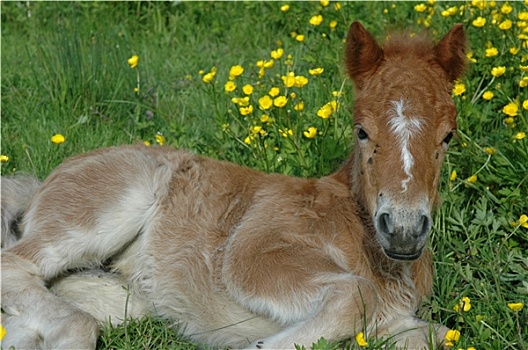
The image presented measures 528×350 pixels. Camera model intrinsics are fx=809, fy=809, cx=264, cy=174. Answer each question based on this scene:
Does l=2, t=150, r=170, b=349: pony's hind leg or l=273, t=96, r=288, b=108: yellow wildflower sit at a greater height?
l=273, t=96, r=288, b=108: yellow wildflower

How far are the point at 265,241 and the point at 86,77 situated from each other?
3074mm

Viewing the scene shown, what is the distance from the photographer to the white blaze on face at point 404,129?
3.97 metres

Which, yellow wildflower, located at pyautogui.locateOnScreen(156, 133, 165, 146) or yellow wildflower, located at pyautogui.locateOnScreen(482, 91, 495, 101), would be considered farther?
yellow wildflower, located at pyautogui.locateOnScreen(156, 133, 165, 146)

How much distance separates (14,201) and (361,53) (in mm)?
2478

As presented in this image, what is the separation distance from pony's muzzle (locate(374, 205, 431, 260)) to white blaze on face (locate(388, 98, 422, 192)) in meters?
0.18

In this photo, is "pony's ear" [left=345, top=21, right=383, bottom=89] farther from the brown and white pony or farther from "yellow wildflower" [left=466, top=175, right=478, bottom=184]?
"yellow wildflower" [left=466, top=175, right=478, bottom=184]

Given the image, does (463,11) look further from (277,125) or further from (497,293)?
(497,293)

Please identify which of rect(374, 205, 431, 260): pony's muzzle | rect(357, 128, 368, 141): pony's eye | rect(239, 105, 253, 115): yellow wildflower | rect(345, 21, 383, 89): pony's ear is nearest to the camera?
rect(374, 205, 431, 260): pony's muzzle

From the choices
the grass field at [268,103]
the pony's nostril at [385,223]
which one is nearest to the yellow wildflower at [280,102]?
the grass field at [268,103]

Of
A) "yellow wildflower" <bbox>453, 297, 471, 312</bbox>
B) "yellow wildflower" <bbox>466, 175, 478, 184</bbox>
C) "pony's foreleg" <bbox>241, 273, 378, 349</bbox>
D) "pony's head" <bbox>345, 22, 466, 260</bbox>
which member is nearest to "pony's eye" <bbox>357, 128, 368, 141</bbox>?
"pony's head" <bbox>345, 22, 466, 260</bbox>

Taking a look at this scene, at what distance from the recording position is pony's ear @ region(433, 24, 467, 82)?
4555 millimetres

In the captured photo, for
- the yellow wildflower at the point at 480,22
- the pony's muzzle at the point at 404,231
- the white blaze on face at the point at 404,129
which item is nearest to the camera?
the pony's muzzle at the point at 404,231

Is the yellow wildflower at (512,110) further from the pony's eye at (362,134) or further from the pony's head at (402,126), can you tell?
the pony's eye at (362,134)

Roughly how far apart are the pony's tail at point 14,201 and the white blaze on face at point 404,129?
8.44 ft
